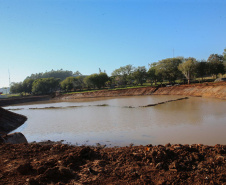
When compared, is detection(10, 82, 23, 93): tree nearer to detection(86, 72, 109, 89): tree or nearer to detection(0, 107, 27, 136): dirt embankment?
detection(86, 72, 109, 89): tree

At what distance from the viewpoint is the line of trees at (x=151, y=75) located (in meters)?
48.8

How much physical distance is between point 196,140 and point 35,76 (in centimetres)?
18986

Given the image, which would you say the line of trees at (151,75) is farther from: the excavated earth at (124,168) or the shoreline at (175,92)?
the excavated earth at (124,168)

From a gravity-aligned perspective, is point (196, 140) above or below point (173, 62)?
below

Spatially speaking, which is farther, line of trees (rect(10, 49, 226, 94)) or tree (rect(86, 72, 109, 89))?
tree (rect(86, 72, 109, 89))

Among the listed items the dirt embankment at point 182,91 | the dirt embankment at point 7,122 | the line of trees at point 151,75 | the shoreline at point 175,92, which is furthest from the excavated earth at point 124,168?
the line of trees at point 151,75

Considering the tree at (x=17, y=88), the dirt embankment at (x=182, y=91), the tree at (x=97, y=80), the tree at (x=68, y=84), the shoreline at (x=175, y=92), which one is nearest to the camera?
the dirt embankment at (x=182, y=91)

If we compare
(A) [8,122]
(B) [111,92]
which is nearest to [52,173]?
(A) [8,122]

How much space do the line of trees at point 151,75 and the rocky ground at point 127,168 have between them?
46373 mm

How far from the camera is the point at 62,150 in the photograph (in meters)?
6.59

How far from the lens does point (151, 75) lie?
199ft

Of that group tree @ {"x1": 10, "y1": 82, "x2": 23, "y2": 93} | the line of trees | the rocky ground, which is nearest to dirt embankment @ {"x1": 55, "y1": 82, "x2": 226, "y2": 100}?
the line of trees

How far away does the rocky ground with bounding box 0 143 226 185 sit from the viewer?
3.86 m

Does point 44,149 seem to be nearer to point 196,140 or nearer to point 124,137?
point 124,137
